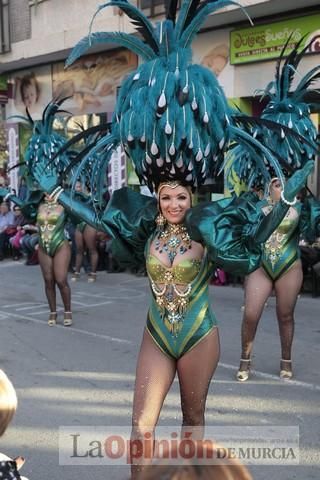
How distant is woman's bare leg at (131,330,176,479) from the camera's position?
9.05 feet

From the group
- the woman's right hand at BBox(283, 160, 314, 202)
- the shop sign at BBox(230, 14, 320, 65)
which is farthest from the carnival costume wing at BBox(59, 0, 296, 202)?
the shop sign at BBox(230, 14, 320, 65)

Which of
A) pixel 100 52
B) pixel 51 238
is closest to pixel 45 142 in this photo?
pixel 51 238

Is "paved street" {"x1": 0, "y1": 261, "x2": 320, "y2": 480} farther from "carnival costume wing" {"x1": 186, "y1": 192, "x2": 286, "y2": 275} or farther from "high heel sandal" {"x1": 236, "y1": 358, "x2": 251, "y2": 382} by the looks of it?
"carnival costume wing" {"x1": 186, "y1": 192, "x2": 286, "y2": 275}

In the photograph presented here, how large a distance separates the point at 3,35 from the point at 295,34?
921 cm

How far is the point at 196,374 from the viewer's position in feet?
9.22

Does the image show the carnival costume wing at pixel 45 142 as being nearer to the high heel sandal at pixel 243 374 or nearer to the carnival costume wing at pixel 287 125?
the carnival costume wing at pixel 287 125

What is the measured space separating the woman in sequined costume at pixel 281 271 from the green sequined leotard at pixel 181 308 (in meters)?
1.97

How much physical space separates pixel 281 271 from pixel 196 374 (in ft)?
7.06

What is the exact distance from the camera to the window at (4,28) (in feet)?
52.3

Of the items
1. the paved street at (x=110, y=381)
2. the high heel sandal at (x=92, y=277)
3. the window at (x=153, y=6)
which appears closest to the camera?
the paved street at (x=110, y=381)

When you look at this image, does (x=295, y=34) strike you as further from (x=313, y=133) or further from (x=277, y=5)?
(x=313, y=133)

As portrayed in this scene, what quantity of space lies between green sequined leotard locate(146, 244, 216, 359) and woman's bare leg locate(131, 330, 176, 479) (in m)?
0.05

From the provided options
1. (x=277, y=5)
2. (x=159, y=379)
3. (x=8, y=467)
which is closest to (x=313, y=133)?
(x=159, y=379)

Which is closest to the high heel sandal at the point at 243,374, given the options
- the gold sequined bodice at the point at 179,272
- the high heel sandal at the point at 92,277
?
the gold sequined bodice at the point at 179,272
